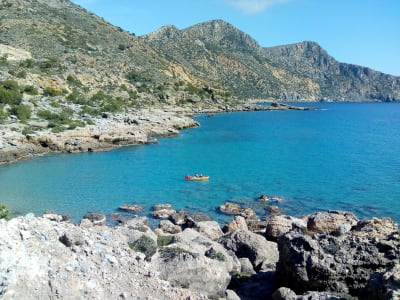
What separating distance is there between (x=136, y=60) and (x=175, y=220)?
9533cm

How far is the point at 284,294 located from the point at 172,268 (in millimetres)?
3575

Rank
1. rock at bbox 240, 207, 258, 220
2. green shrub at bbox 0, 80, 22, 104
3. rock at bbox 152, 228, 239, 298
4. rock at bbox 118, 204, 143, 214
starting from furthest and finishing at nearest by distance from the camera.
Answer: green shrub at bbox 0, 80, 22, 104, rock at bbox 118, 204, 143, 214, rock at bbox 240, 207, 258, 220, rock at bbox 152, 228, 239, 298

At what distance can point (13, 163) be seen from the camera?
46844 millimetres

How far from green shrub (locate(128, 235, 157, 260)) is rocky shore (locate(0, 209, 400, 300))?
0.03 meters

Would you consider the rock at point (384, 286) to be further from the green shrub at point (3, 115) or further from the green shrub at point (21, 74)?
the green shrub at point (21, 74)

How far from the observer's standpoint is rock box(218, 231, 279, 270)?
18.1 metres

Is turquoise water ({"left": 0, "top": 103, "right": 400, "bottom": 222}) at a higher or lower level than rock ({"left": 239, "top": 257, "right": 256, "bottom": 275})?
lower

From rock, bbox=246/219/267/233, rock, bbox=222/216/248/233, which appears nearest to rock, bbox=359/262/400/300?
rock, bbox=222/216/248/233

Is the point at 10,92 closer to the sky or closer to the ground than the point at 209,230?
closer to the sky

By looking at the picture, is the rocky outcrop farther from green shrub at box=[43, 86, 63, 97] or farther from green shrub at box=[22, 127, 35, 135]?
green shrub at box=[43, 86, 63, 97]

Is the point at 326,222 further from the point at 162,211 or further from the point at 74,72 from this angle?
the point at 74,72

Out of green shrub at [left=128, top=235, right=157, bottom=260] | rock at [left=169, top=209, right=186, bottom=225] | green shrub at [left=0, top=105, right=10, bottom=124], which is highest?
green shrub at [left=0, top=105, right=10, bottom=124]

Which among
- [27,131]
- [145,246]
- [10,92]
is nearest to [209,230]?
[145,246]

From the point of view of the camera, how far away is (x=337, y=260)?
42.5ft
